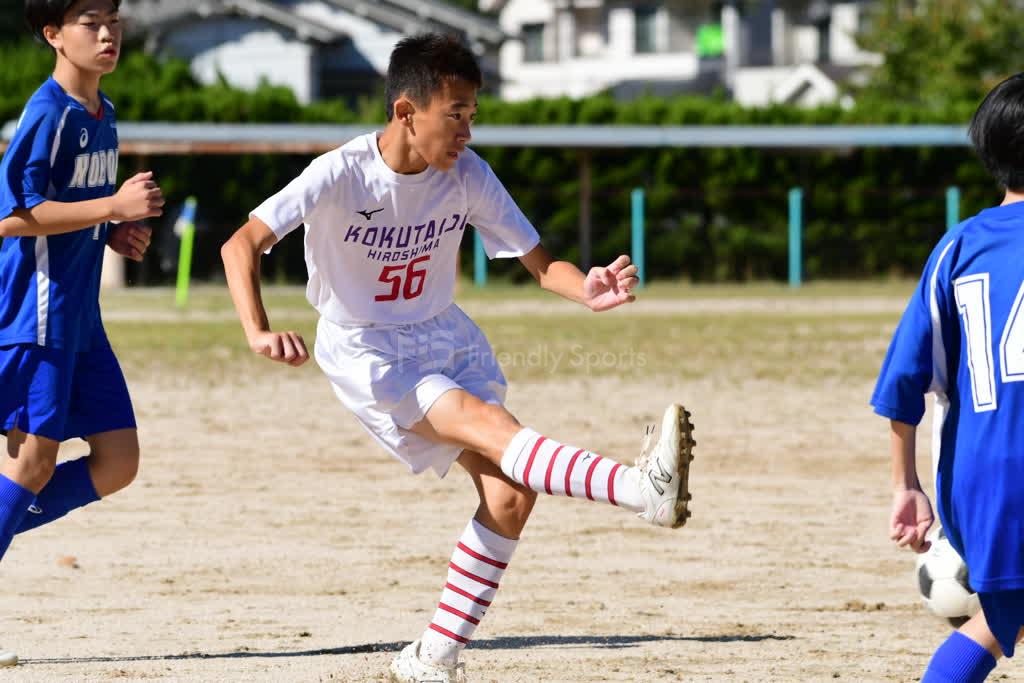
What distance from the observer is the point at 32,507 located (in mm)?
4898

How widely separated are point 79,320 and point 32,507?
65 cm

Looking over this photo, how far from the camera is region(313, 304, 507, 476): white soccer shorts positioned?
177 inches

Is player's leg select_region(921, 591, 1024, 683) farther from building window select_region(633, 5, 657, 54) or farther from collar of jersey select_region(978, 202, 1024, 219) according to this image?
building window select_region(633, 5, 657, 54)

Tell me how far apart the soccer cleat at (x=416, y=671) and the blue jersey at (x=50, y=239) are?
4.18 feet

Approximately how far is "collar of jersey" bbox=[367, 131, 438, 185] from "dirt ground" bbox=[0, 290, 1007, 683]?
1394mm

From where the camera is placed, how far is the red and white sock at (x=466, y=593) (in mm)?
4441

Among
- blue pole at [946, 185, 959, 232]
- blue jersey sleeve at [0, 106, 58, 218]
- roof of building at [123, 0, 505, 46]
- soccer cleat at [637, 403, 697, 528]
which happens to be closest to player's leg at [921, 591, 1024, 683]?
soccer cleat at [637, 403, 697, 528]

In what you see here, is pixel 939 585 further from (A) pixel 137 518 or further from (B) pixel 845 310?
(B) pixel 845 310

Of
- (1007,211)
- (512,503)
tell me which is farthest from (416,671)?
(1007,211)

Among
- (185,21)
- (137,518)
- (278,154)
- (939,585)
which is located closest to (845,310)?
(278,154)

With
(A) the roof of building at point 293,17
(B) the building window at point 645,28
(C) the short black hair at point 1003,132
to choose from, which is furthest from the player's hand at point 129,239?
(B) the building window at point 645,28

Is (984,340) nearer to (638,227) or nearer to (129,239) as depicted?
(129,239)

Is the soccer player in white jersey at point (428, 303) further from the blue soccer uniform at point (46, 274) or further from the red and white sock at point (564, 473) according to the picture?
the blue soccer uniform at point (46, 274)

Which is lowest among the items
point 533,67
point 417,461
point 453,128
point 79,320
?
point 533,67
